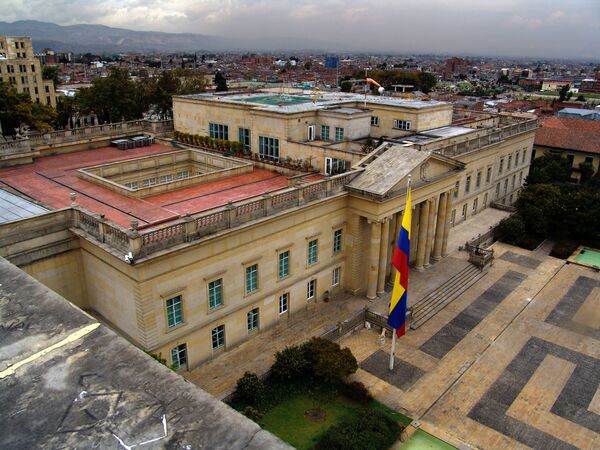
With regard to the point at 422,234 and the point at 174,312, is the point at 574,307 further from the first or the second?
the point at 174,312

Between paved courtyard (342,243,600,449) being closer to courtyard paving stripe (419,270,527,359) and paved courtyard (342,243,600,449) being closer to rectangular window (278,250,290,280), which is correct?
courtyard paving stripe (419,270,527,359)

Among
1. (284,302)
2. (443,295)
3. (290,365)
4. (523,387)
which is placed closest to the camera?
(290,365)

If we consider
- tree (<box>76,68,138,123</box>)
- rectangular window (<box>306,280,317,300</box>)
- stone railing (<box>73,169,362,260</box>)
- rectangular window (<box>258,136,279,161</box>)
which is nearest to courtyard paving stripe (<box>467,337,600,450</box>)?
rectangular window (<box>306,280,317,300</box>)

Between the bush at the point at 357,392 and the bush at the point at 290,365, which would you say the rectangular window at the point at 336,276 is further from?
the bush at the point at 357,392

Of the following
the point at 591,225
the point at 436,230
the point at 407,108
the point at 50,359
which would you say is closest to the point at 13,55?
the point at 407,108

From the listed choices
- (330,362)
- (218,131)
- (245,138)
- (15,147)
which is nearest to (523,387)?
(330,362)

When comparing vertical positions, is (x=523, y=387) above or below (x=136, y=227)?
below
